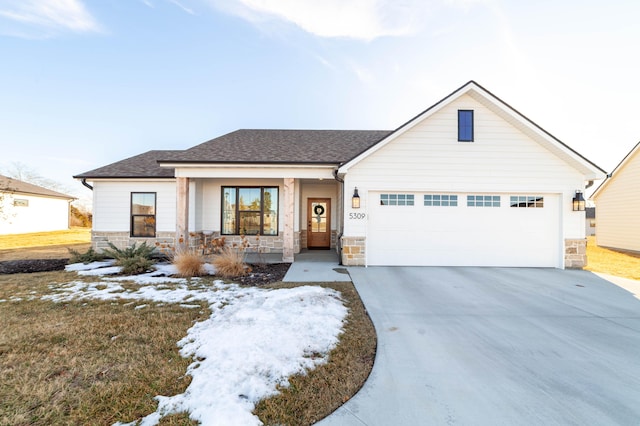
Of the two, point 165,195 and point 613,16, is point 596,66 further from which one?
point 165,195

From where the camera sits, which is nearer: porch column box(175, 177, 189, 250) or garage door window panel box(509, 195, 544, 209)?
garage door window panel box(509, 195, 544, 209)

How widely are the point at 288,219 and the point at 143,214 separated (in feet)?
21.7

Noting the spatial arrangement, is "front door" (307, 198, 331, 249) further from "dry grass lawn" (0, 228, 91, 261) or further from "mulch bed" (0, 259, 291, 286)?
"dry grass lawn" (0, 228, 91, 261)

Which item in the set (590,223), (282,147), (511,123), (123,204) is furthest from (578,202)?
(590,223)

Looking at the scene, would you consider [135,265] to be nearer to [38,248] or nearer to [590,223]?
[38,248]

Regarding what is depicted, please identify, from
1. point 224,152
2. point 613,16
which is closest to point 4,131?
point 224,152

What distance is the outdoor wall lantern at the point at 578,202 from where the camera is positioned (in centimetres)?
772

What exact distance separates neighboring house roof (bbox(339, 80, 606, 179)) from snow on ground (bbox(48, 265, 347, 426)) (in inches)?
188

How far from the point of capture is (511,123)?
8039 mm

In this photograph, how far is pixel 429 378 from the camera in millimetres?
2703

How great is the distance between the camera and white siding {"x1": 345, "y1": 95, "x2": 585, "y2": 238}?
8016 mm

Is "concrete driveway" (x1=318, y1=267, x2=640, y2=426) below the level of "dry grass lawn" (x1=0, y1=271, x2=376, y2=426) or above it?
below

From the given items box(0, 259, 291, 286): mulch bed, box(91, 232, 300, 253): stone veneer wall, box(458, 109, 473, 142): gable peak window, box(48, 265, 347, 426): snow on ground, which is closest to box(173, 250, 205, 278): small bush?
box(48, 265, 347, 426): snow on ground

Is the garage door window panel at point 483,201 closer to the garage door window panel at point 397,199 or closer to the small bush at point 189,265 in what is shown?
the garage door window panel at point 397,199
